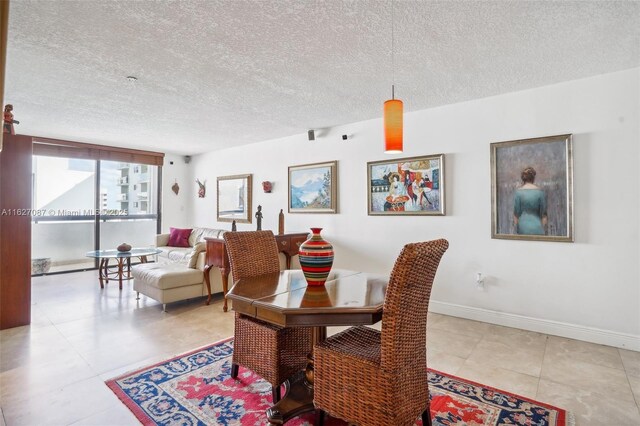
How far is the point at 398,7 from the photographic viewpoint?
200 centimetres

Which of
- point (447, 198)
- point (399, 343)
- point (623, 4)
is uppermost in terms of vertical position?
point (623, 4)

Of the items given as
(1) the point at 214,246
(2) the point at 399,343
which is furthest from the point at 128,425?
(1) the point at 214,246

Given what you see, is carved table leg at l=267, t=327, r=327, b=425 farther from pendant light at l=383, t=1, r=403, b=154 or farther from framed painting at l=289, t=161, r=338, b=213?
framed painting at l=289, t=161, r=338, b=213

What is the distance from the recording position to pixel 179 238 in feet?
21.0

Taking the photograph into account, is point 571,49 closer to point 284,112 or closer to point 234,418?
point 284,112

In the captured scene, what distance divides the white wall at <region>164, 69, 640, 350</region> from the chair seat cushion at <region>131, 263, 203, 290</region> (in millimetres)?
1943

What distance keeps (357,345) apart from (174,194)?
6590 mm

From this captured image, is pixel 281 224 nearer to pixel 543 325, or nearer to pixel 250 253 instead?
pixel 250 253

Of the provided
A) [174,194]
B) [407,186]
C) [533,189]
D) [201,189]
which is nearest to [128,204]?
[174,194]

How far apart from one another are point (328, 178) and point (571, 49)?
3.02m

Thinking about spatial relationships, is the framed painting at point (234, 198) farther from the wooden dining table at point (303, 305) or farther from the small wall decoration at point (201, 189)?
the wooden dining table at point (303, 305)

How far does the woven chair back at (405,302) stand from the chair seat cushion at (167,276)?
10.2 ft

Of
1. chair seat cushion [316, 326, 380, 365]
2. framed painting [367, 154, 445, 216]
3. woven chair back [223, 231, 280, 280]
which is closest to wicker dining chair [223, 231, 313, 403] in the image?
woven chair back [223, 231, 280, 280]

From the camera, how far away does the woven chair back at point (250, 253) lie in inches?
93.4
